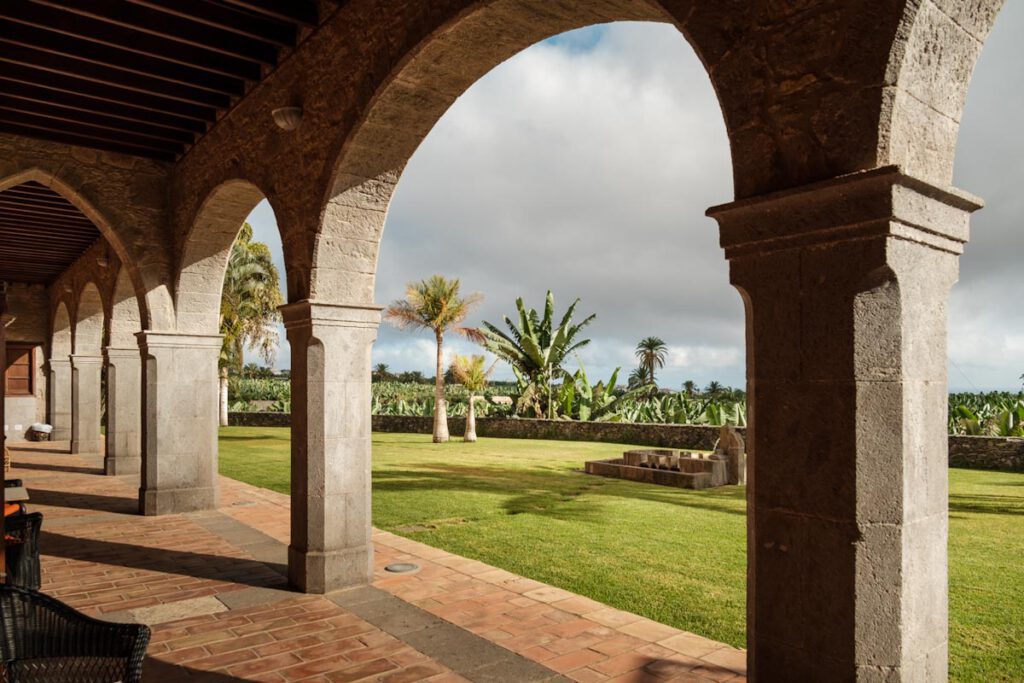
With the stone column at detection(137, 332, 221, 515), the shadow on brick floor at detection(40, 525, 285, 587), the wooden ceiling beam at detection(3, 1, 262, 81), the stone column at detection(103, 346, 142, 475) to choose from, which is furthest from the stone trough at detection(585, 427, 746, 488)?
the wooden ceiling beam at detection(3, 1, 262, 81)

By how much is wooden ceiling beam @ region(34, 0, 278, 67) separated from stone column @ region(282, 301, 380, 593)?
2623 mm

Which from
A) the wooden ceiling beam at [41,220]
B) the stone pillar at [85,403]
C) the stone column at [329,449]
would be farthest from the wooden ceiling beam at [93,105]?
the stone pillar at [85,403]

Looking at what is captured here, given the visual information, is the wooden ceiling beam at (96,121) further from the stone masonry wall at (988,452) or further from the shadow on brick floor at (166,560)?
the stone masonry wall at (988,452)

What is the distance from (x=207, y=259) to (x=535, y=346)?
616 inches

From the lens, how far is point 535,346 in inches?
955

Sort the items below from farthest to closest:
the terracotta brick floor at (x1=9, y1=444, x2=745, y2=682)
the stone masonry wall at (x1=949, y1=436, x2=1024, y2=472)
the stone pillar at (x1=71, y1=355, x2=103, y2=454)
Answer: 1. the stone pillar at (x1=71, y1=355, x2=103, y2=454)
2. the stone masonry wall at (x1=949, y1=436, x2=1024, y2=472)
3. the terracotta brick floor at (x1=9, y1=444, x2=745, y2=682)

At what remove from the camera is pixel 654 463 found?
13609mm

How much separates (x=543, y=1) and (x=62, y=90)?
5.86 m

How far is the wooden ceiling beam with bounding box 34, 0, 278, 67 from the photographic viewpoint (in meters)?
5.81

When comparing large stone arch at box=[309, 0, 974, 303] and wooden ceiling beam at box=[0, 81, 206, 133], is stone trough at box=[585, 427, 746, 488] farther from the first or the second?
large stone arch at box=[309, 0, 974, 303]

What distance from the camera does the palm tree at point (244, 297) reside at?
26609mm

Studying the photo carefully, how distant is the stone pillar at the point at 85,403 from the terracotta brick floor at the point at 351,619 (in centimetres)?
1026

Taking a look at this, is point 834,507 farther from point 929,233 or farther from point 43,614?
point 43,614

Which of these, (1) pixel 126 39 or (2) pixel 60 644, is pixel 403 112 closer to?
(1) pixel 126 39
